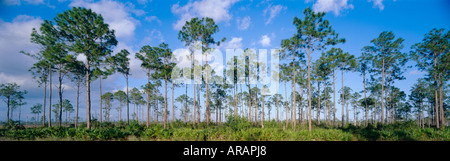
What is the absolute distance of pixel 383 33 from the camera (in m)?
21.2

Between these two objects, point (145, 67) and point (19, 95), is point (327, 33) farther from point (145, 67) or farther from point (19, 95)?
point (19, 95)

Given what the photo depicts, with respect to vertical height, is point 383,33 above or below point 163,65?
above

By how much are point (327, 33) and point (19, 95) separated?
54434 mm

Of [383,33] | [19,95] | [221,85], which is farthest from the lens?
[19,95]

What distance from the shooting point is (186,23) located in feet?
61.6

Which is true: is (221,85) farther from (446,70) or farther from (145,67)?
(446,70)

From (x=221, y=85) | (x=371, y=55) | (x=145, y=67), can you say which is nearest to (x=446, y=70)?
(x=371, y=55)

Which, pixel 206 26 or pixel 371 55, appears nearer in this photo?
pixel 206 26

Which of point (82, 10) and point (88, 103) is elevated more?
point (82, 10)

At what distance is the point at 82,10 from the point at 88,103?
8.35 m

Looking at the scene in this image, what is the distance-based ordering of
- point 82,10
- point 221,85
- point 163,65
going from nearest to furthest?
1. point 82,10
2. point 163,65
3. point 221,85
